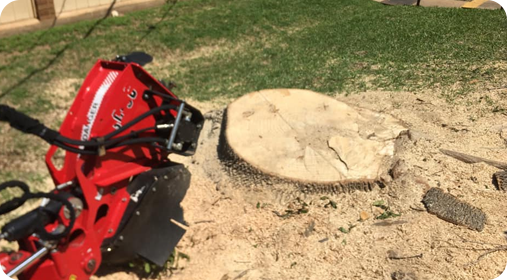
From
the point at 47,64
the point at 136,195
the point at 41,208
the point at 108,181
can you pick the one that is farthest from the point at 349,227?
the point at 47,64

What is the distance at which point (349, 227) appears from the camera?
3971 millimetres

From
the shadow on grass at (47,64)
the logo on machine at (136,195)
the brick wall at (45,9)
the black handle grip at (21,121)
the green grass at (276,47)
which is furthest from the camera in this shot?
the brick wall at (45,9)

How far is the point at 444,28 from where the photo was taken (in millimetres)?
8328

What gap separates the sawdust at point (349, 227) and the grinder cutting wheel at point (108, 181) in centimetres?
54

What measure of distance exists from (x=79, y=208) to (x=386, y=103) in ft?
11.9

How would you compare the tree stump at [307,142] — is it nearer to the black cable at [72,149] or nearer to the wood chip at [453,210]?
the wood chip at [453,210]

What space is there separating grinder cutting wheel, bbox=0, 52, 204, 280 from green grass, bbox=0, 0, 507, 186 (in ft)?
7.50

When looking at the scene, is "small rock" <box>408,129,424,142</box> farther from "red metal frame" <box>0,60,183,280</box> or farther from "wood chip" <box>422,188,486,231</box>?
"red metal frame" <box>0,60,183,280</box>

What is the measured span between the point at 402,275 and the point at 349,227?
0.57 meters

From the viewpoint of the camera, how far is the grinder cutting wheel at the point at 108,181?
2.78m

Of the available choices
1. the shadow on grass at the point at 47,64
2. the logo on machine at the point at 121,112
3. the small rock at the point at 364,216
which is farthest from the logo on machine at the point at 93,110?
the shadow on grass at the point at 47,64

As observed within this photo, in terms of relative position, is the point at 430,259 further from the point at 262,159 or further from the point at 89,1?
the point at 89,1

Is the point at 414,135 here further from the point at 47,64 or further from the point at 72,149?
the point at 47,64

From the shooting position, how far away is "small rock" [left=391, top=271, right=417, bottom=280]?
351 centimetres
